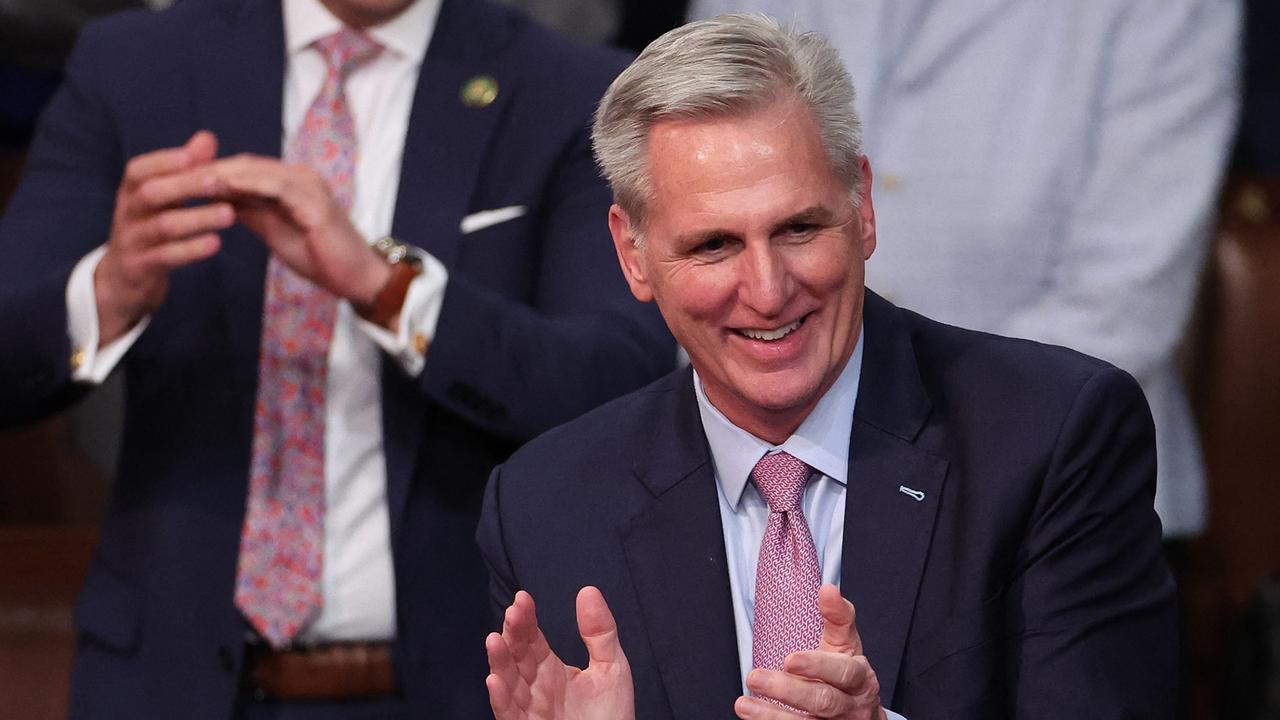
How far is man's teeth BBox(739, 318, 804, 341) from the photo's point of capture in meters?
1.66

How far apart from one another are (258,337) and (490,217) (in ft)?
0.91

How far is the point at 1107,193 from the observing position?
2.43 meters

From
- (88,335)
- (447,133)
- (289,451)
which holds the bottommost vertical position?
(289,451)

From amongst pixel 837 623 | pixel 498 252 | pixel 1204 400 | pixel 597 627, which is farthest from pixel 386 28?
pixel 1204 400

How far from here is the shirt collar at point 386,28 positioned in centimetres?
211

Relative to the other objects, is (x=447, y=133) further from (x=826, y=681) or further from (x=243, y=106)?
(x=826, y=681)

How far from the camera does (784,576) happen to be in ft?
5.49

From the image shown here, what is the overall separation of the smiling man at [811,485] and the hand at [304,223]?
0.93ft

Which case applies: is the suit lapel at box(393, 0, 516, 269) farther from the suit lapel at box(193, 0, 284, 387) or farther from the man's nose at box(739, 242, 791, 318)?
the man's nose at box(739, 242, 791, 318)

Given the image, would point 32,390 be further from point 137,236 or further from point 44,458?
point 44,458

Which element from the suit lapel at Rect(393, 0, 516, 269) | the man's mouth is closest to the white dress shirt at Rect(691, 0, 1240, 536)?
the suit lapel at Rect(393, 0, 516, 269)

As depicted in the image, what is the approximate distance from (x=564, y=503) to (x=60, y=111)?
0.81 meters

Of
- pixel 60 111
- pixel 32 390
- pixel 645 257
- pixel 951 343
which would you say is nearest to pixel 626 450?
pixel 645 257

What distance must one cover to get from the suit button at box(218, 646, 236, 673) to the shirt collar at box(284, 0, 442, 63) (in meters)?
0.66
